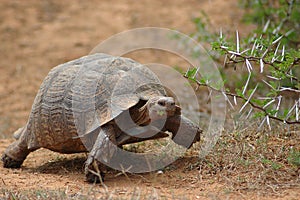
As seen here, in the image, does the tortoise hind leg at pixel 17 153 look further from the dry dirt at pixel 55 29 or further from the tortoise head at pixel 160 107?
the tortoise head at pixel 160 107

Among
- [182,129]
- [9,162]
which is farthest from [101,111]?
[9,162]

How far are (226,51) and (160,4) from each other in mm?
8506

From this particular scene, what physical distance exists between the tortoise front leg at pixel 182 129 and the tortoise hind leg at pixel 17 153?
1.35m

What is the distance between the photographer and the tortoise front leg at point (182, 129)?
4715 mm

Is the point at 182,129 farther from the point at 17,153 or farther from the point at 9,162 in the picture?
the point at 9,162

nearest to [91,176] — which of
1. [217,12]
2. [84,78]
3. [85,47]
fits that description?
[84,78]

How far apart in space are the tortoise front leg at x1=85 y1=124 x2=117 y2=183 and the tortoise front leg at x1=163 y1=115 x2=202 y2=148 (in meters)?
0.57

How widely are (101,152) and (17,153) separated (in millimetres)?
1174

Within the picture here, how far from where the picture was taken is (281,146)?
466 cm

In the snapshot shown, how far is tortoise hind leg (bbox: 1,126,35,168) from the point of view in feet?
16.5

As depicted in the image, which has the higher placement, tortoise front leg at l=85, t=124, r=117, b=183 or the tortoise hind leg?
tortoise front leg at l=85, t=124, r=117, b=183

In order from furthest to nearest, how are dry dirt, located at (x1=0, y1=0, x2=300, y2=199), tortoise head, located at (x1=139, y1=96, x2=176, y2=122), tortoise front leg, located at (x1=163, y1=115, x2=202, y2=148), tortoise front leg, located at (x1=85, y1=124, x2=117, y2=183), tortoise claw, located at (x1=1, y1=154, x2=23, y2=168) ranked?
dry dirt, located at (x1=0, y1=0, x2=300, y2=199) → tortoise claw, located at (x1=1, y1=154, x2=23, y2=168) → tortoise front leg, located at (x1=163, y1=115, x2=202, y2=148) → tortoise front leg, located at (x1=85, y1=124, x2=117, y2=183) → tortoise head, located at (x1=139, y1=96, x2=176, y2=122)

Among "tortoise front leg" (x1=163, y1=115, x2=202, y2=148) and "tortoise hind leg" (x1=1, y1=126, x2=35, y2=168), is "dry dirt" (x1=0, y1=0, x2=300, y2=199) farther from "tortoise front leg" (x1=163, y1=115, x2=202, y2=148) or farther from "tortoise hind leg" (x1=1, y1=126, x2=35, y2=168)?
"tortoise front leg" (x1=163, y1=115, x2=202, y2=148)

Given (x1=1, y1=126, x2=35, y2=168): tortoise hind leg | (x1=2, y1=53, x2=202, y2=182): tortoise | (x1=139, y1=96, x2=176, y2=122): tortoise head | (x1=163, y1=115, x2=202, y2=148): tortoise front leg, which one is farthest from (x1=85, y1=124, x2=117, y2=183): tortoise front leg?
(x1=1, y1=126, x2=35, y2=168): tortoise hind leg
